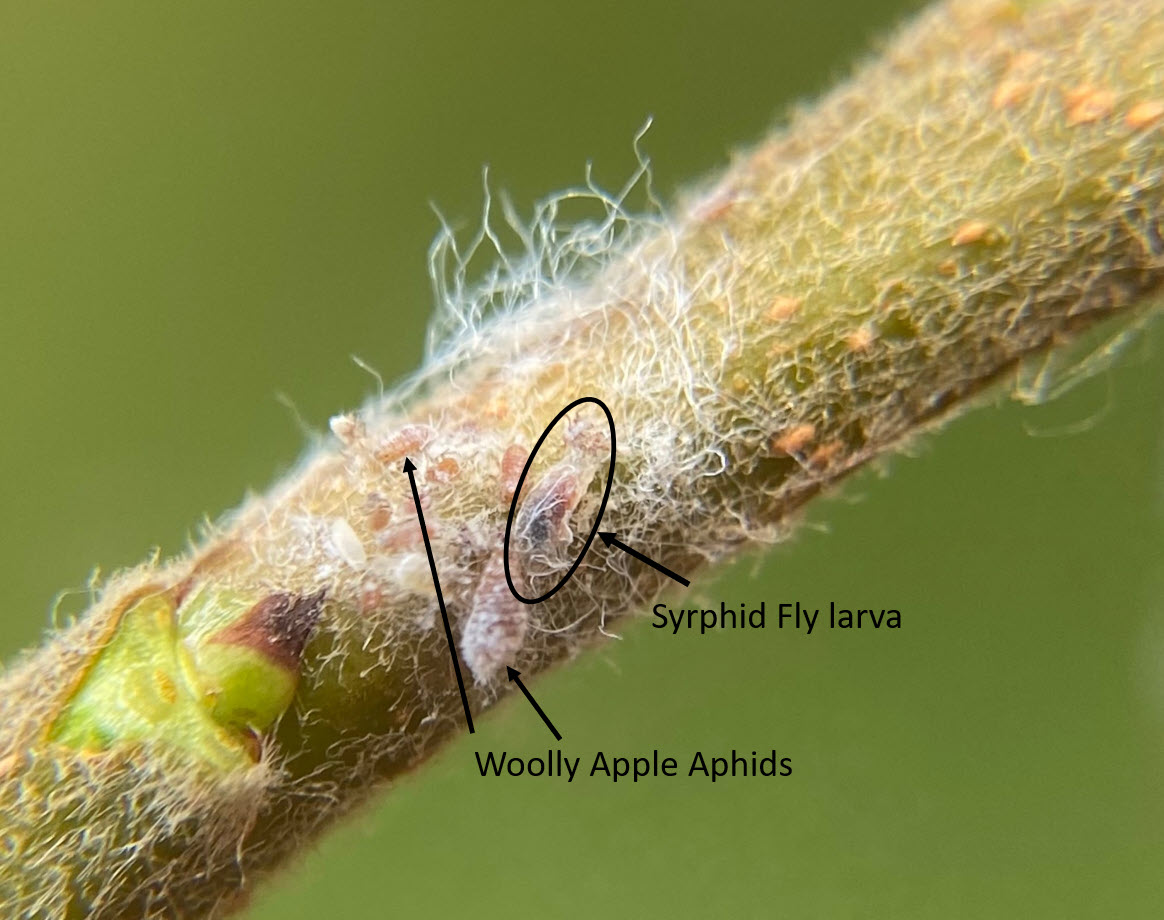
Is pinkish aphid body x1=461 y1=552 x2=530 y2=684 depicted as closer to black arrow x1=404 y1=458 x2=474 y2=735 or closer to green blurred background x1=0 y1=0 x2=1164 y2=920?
black arrow x1=404 y1=458 x2=474 y2=735

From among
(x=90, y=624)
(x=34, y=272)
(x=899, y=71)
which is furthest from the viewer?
(x=34, y=272)

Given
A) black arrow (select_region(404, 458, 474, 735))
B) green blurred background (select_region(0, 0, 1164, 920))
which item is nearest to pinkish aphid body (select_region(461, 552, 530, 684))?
black arrow (select_region(404, 458, 474, 735))

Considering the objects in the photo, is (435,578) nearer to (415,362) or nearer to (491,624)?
(491,624)

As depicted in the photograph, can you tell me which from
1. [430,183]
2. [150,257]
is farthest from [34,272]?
[430,183]

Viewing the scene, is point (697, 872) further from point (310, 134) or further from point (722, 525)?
point (310, 134)

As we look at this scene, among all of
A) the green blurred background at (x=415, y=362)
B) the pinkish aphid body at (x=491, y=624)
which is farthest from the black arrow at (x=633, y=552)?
the green blurred background at (x=415, y=362)

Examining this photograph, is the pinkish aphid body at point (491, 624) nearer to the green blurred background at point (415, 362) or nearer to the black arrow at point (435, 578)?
the black arrow at point (435, 578)

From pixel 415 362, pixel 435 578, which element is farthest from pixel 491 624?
pixel 415 362

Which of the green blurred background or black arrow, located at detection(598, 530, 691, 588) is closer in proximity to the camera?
black arrow, located at detection(598, 530, 691, 588)
